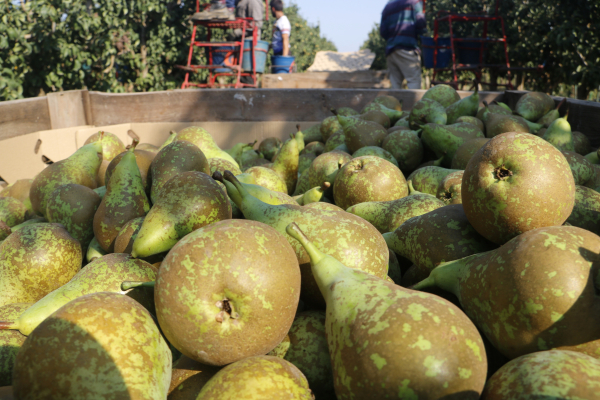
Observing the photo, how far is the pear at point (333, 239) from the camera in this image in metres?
1.76

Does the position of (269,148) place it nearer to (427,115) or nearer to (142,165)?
(427,115)

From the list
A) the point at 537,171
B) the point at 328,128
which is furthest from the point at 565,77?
the point at 537,171

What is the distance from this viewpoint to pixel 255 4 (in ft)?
42.2

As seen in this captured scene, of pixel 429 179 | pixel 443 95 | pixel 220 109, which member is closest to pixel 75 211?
pixel 429 179

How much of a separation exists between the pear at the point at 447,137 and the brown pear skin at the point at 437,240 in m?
1.50

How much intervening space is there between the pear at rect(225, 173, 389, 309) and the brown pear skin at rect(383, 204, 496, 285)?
0.24 meters

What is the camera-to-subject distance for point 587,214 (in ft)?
7.10

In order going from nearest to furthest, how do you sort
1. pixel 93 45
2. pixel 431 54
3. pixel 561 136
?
pixel 561 136 → pixel 93 45 → pixel 431 54

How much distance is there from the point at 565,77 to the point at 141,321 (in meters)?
13.8

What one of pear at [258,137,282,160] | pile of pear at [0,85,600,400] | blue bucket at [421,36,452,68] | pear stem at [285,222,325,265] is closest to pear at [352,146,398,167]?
pile of pear at [0,85,600,400]

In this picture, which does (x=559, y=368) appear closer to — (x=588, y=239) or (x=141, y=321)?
(x=588, y=239)

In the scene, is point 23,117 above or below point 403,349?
below

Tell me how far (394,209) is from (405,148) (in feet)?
4.02

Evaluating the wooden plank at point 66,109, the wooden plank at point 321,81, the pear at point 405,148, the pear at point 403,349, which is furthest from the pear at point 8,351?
the wooden plank at point 321,81
